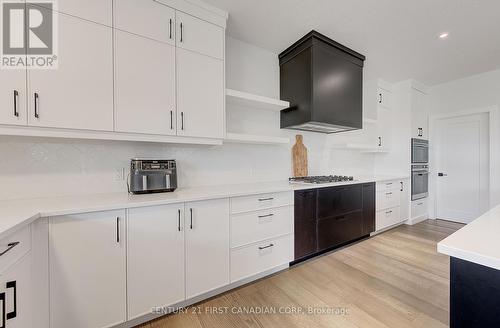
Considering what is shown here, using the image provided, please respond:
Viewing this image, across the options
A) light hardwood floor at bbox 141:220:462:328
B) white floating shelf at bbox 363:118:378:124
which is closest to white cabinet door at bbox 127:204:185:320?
light hardwood floor at bbox 141:220:462:328

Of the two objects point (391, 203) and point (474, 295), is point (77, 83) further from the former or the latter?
point (391, 203)

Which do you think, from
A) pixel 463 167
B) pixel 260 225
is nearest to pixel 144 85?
pixel 260 225

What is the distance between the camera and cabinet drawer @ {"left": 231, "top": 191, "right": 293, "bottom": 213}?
1727mm

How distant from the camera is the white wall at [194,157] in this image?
1436mm

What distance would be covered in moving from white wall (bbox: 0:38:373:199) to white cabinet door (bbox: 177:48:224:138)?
1.19 feet

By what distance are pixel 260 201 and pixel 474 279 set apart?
1.36m

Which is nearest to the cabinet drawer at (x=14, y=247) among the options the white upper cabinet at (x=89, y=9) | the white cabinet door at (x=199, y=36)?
the white upper cabinet at (x=89, y=9)

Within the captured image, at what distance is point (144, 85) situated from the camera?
4.99 feet

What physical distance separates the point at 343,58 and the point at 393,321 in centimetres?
265

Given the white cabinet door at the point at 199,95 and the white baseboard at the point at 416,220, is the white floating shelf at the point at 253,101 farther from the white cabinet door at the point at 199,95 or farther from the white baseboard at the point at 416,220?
the white baseboard at the point at 416,220

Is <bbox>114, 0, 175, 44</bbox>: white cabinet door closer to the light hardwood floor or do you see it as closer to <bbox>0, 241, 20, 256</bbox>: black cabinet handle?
<bbox>0, 241, 20, 256</bbox>: black cabinet handle

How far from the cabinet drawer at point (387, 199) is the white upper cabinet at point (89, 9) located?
3.58 meters

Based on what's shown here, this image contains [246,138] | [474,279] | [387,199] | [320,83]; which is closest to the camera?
[474,279]

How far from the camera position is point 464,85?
349cm
